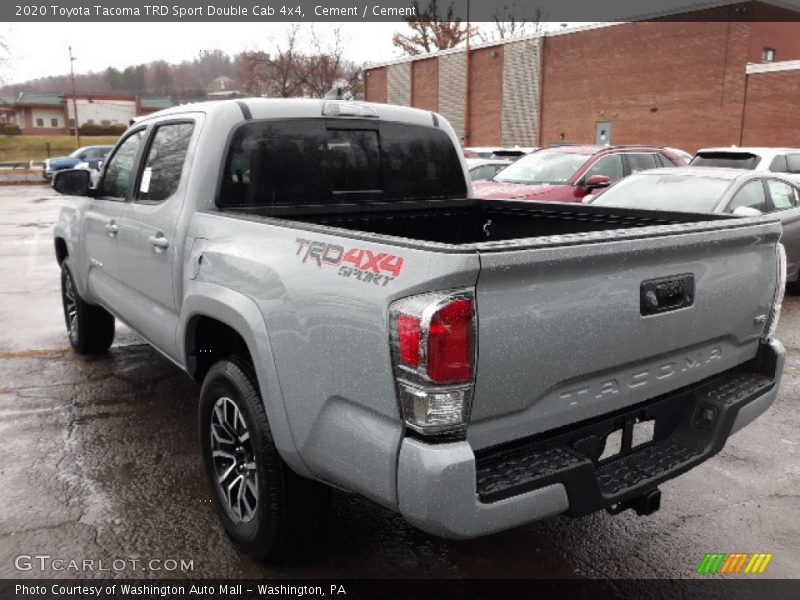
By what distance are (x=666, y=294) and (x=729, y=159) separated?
482 inches

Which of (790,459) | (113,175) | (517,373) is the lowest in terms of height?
(790,459)

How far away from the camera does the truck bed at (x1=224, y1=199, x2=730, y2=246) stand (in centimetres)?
378

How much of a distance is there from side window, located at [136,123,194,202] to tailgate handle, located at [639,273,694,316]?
8.21 ft

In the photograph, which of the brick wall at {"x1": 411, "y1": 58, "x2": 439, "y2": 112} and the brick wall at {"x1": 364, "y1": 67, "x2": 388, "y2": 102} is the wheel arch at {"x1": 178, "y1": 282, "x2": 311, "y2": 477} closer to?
the brick wall at {"x1": 411, "y1": 58, "x2": 439, "y2": 112}

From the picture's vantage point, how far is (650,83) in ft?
100.0

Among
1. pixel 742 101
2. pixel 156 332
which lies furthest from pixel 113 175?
pixel 742 101

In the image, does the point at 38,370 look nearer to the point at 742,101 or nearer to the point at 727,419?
the point at 727,419

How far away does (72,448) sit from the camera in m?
4.31

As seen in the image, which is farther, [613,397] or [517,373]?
[613,397]

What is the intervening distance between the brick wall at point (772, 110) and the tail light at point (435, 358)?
2981 cm

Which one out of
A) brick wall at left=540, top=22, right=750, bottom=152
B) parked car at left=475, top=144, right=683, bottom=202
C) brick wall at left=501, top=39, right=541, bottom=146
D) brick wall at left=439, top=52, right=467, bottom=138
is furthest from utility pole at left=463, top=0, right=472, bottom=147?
parked car at left=475, top=144, right=683, bottom=202

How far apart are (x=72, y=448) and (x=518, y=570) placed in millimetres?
2856

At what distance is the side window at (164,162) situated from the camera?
384 centimetres

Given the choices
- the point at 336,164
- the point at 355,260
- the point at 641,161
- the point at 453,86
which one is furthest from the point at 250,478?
the point at 453,86
